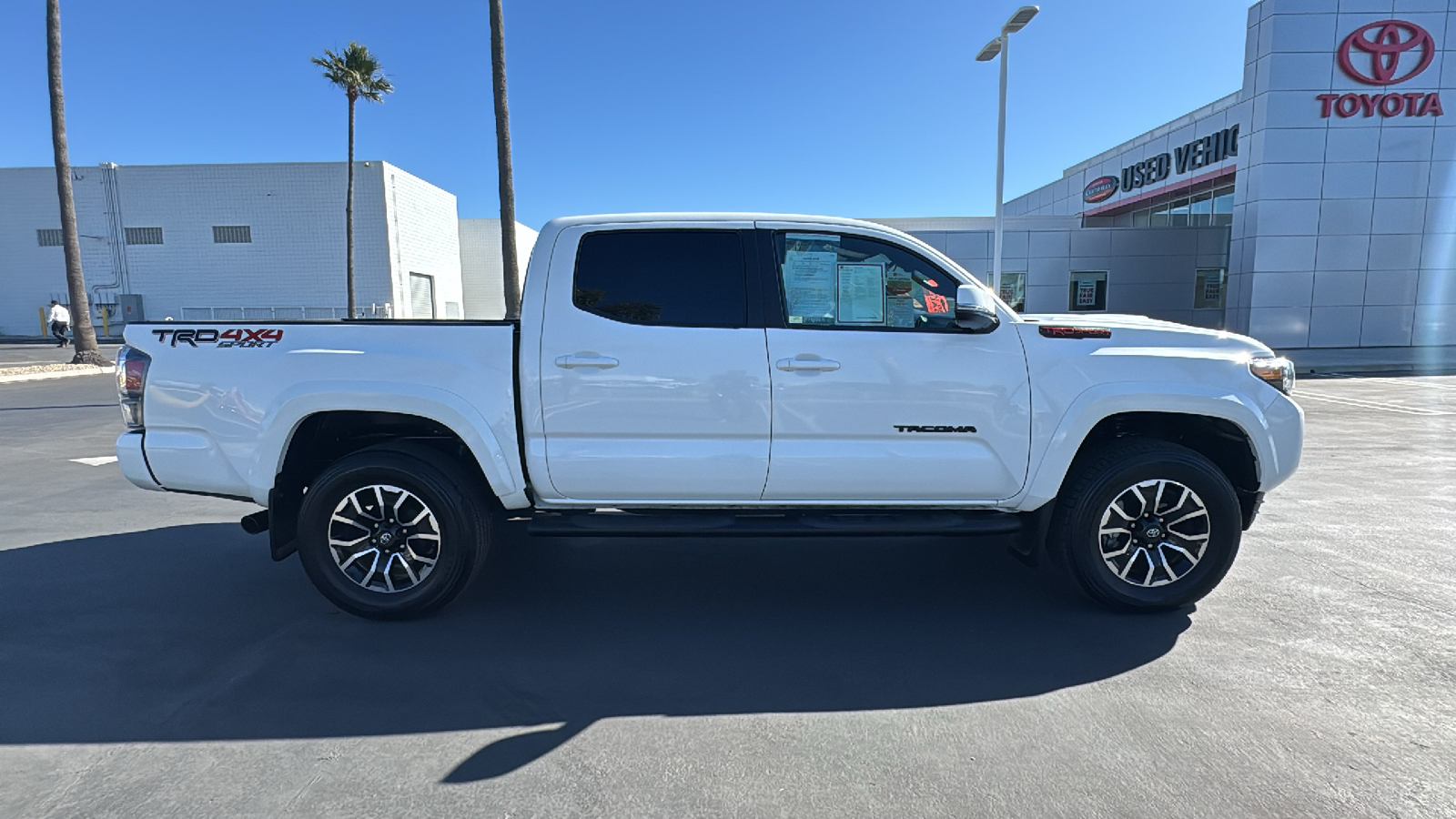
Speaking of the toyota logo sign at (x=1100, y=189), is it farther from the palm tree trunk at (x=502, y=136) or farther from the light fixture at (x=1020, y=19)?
the palm tree trunk at (x=502, y=136)

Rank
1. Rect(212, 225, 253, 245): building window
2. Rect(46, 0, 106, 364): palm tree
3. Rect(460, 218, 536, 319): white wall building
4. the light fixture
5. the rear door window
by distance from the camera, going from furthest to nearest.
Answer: Rect(460, 218, 536, 319): white wall building → Rect(212, 225, 253, 245): building window → Rect(46, 0, 106, 364): palm tree → the light fixture → the rear door window

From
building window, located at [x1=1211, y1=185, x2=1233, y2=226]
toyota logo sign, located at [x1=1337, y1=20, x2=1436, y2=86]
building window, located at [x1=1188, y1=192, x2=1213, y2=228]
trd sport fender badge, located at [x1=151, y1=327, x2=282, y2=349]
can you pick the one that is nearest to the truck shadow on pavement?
trd sport fender badge, located at [x1=151, y1=327, x2=282, y2=349]

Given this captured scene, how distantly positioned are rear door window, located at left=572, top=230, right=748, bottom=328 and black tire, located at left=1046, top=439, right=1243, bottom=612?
198 centimetres

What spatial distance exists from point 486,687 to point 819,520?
1723 millimetres

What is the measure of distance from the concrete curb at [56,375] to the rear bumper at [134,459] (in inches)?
637

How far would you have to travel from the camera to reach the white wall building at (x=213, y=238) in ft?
109

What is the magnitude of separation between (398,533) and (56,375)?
18.0 meters

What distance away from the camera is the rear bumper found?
144 inches

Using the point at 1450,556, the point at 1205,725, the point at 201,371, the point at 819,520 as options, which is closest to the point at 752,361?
the point at 819,520

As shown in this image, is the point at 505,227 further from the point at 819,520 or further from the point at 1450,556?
the point at 1450,556

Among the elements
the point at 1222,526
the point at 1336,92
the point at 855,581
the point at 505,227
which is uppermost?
the point at 1336,92

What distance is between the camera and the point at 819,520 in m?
3.71

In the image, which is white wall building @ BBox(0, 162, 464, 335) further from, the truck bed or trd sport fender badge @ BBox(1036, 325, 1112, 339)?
trd sport fender badge @ BBox(1036, 325, 1112, 339)

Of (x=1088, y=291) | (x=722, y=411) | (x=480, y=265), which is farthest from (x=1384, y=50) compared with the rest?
(x=480, y=265)
